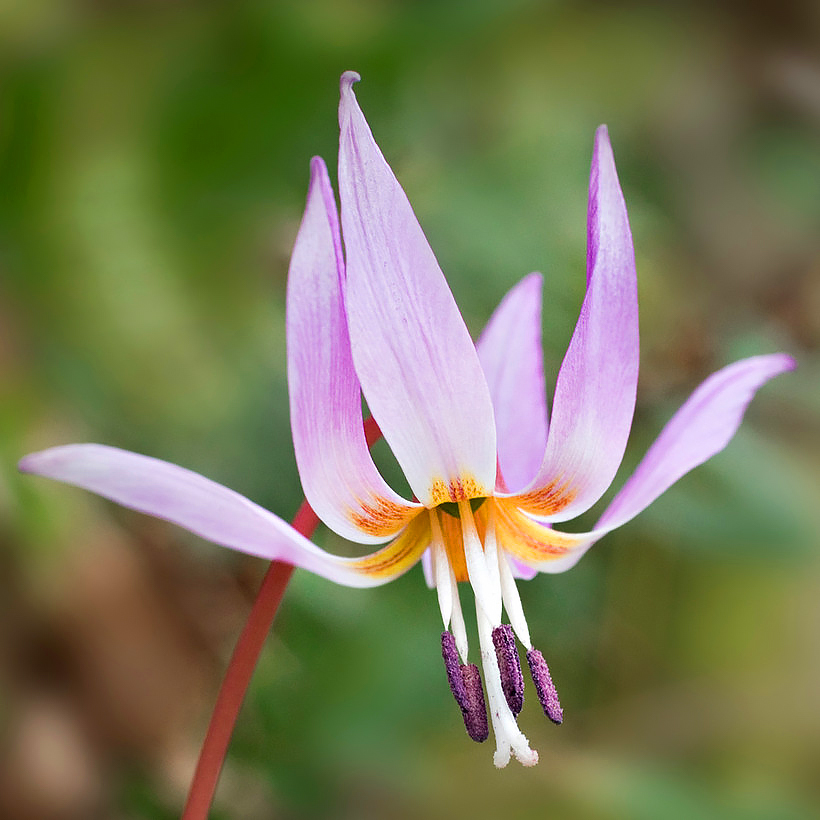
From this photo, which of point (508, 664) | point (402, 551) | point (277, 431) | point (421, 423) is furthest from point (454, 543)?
point (277, 431)

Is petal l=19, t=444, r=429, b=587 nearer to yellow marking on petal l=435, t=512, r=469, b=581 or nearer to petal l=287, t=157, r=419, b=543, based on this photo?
petal l=287, t=157, r=419, b=543

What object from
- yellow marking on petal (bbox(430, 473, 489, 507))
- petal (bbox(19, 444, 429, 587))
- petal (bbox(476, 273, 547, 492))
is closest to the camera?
petal (bbox(19, 444, 429, 587))

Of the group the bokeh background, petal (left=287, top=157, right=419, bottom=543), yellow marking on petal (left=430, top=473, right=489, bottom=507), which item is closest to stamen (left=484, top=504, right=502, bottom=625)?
yellow marking on petal (left=430, top=473, right=489, bottom=507)

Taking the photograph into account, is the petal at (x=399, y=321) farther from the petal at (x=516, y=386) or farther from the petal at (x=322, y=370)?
the petal at (x=516, y=386)

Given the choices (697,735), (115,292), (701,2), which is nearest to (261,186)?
(115,292)

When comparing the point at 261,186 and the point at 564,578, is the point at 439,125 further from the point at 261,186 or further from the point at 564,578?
the point at 564,578

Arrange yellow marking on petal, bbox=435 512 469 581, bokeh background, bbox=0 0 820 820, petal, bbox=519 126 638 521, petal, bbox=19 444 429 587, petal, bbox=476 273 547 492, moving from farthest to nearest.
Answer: bokeh background, bbox=0 0 820 820, petal, bbox=476 273 547 492, yellow marking on petal, bbox=435 512 469 581, petal, bbox=519 126 638 521, petal, bbox=19 444 429 587
